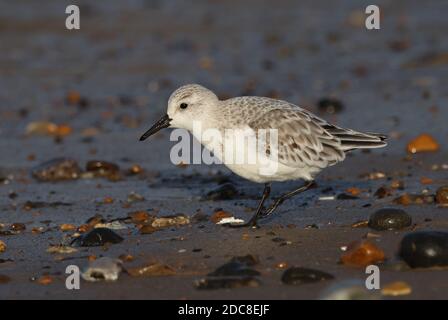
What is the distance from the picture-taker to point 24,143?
976 cm

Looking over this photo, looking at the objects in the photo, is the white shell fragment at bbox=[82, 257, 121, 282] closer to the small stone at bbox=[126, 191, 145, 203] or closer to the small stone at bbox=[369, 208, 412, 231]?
the small stone at bbox=[369, 208, 412, 231]

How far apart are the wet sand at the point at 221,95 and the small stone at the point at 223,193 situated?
0.34 ft

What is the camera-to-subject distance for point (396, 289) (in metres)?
4.74

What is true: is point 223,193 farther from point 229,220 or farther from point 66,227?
point 66,227

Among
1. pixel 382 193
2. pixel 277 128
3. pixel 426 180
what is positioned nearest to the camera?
pixel 277 128

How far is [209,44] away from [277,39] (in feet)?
3.64

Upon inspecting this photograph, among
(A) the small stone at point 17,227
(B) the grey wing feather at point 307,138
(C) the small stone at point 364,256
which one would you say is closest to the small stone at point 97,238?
(A) the small stone at point 17,227

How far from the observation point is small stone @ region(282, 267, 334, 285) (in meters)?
4.97

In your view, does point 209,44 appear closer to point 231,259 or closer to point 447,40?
point 447,40

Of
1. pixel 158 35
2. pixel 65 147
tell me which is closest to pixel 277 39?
pixel 158 35

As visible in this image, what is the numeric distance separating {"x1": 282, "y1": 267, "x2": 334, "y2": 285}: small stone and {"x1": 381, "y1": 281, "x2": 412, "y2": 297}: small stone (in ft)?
1.26

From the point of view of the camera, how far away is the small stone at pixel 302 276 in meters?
4.97

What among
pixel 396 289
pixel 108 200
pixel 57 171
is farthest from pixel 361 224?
pixel 57 171

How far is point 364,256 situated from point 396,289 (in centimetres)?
58
